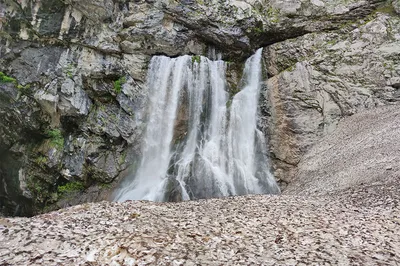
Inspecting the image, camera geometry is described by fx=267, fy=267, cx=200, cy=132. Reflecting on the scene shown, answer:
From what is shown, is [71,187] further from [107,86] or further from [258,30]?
[258,30]

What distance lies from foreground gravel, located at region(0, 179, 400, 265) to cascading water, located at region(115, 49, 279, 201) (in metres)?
7.70

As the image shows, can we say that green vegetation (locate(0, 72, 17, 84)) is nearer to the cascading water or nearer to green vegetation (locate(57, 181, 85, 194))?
green vegetation (locate(57, 181, 85, 194))

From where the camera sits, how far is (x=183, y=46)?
20109mm

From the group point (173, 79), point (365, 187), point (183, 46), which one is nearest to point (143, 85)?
point (173, 79)

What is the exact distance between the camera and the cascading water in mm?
15414

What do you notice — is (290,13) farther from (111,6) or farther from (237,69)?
(111,6)

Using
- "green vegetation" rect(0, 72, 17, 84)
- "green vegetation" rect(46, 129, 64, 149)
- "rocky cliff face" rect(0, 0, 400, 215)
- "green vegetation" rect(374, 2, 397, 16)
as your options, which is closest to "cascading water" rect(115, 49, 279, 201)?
"rocky cliff face" rect(0, 0, 400, 215)

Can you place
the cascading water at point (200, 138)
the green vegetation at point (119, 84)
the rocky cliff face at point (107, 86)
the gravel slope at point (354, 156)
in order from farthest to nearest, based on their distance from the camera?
1. the green vegetation at point (119, 84)
2. the rocky cliff face at point (107, 86)
3. the cascading water at point (200, 138)
4. the gravel slope at point (354, 156)

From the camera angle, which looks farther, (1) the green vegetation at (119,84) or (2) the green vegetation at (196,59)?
(2) the green vegetation at (196,59)

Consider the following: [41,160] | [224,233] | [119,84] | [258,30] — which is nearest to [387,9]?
[258,30]

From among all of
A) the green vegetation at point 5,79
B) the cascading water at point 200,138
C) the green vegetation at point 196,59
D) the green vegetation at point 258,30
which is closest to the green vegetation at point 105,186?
the cascading water at point 200,138

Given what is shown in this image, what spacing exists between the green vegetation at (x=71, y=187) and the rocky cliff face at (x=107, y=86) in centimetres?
6

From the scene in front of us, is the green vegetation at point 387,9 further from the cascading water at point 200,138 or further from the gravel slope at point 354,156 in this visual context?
the cascading water at point 200,138

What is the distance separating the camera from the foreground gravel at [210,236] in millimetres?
4473
